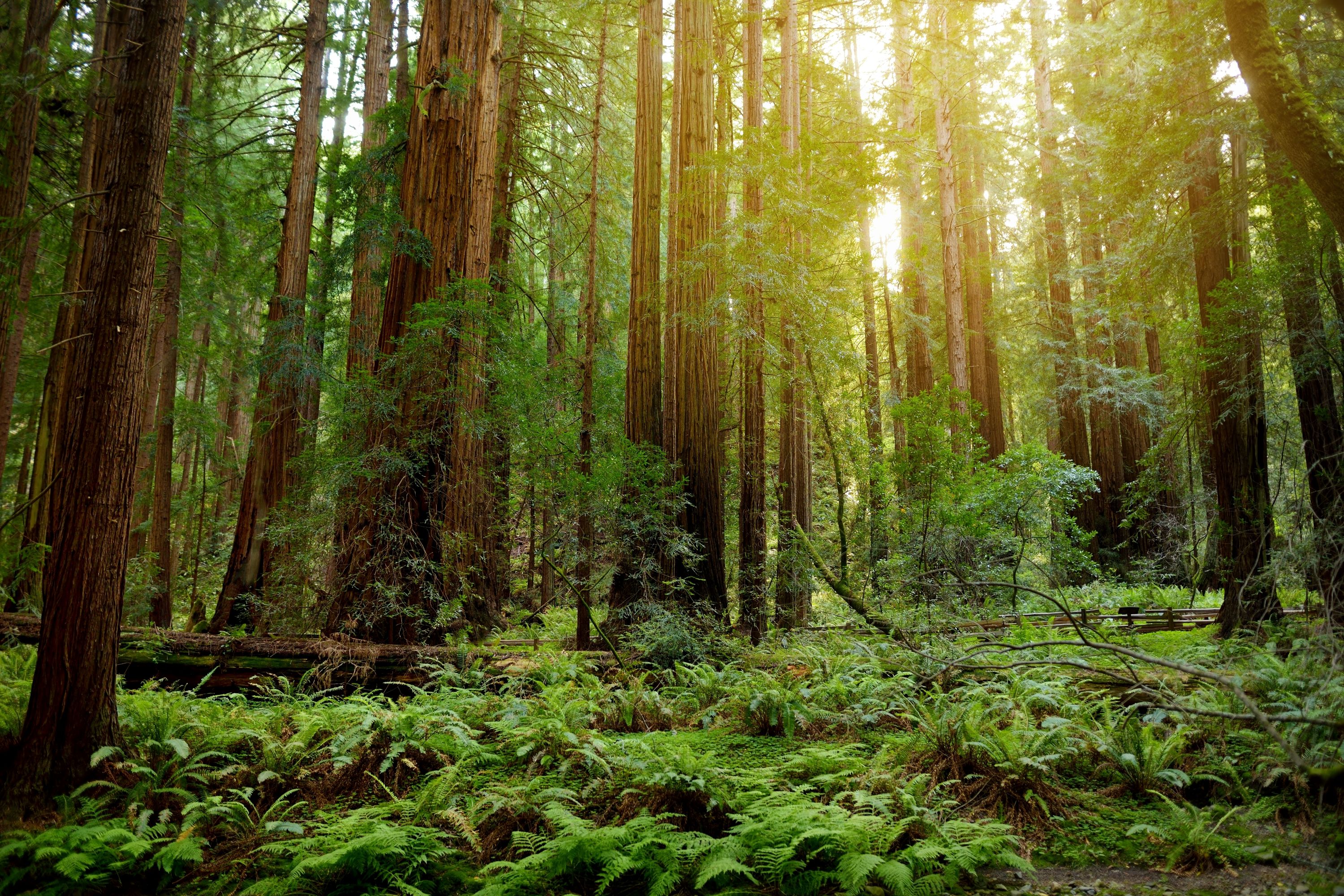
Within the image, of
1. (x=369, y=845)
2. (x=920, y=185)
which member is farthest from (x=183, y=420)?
(x=920, y=185)

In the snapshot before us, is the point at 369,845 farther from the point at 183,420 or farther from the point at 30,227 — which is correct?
the point at 183,420

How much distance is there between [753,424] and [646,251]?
10.2ft

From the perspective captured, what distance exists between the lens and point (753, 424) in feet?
33.3

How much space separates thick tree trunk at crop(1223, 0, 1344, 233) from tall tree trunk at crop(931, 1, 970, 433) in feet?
31.4

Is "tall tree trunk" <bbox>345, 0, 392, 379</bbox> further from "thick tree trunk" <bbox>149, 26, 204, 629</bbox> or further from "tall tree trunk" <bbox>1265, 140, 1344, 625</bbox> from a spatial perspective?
"tall tree trunk" <bbox>1265, 140, 1344, 625</bbox>

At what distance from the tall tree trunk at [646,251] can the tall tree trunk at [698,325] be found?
1.14ft

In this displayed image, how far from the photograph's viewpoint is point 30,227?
5680 mm

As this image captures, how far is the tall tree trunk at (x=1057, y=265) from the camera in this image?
16.7 meters

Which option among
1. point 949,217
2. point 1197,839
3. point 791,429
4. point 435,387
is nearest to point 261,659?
point 435,387

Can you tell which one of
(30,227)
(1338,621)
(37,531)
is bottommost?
(1338,621)

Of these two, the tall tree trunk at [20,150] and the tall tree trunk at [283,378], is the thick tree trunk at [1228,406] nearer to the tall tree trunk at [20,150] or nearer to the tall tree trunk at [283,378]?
the tall tree trunk at [283,378]

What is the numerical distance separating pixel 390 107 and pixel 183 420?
329 inches

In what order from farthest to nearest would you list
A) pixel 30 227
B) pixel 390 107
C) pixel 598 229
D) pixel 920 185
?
pixel 920 185 < pixel 598 229 < pixel 390 107 < pixel 30 227

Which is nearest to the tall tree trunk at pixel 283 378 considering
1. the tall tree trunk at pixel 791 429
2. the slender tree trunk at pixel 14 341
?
the slender tree trunk at pixel 14 341
